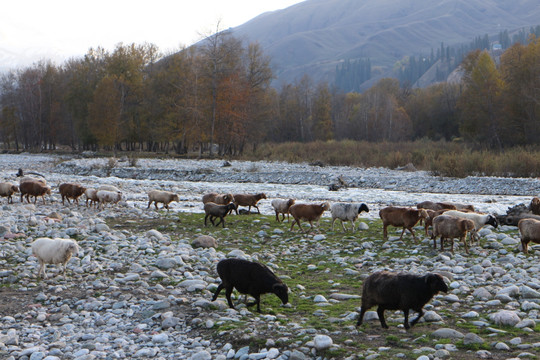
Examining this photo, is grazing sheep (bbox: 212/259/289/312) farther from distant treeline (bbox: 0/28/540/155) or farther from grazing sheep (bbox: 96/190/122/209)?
distant treeline (bbox: 0/28/540/155)

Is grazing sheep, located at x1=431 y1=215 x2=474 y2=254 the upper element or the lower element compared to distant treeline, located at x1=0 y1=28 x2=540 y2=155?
lower

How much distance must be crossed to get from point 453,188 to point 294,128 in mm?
66673

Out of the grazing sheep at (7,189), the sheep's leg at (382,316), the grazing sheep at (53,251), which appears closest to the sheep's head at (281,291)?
the sheep's leg at (382,316)

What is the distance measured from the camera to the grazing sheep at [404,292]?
711 cm

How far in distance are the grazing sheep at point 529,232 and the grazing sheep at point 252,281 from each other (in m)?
6.87

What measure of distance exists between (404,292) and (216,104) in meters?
49.8

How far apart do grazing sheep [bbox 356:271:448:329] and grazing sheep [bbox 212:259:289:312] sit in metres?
1.50

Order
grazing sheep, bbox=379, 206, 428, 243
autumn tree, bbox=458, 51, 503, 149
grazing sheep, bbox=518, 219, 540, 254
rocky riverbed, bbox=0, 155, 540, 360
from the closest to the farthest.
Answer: rocky riverbed, bbox=0, 155, 540, 360, grazing sheep, bbox=518, 219, 540, 254, grazing sheep, bbox=379, 206, 428, 243, autumn tree, bbox=458, 51, 503, 149

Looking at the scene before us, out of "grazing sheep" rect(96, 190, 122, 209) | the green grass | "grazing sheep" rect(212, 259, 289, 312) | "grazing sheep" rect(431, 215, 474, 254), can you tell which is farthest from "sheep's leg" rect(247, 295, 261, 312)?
"grazing sheep" rect(96, 190, 122, 209)

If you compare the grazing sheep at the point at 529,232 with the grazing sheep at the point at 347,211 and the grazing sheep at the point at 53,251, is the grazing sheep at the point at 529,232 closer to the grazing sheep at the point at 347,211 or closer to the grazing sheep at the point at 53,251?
the grazing sheep at the point at 347,211

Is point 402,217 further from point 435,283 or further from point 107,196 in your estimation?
point 107,196

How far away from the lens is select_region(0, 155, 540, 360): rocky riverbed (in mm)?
6629

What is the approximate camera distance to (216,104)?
55.2 meters

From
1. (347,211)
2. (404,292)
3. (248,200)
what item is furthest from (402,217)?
(248,200)
